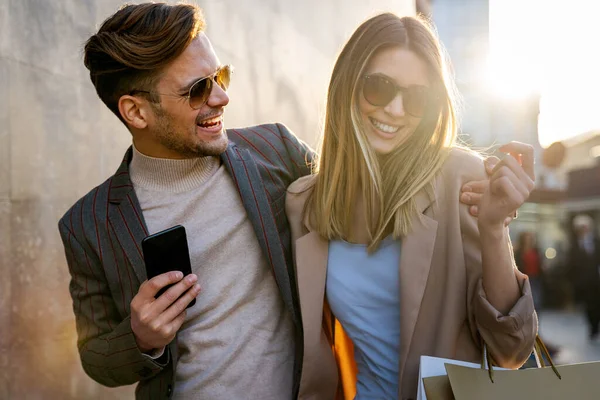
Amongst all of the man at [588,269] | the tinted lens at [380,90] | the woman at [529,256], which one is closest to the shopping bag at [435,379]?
the tinted lens at [380,90]

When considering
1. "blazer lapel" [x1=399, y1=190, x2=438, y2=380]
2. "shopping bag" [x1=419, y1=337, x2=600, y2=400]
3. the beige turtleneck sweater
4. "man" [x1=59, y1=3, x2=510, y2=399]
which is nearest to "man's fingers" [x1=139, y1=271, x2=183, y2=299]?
"man" [x1=59, y1=3, x2=510, y2=399]

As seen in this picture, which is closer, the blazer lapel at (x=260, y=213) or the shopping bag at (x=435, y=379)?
the shopping bag at (x=435, y=379)

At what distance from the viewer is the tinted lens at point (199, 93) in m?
2.42

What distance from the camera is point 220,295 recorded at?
235cm

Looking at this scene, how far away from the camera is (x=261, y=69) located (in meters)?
6.36

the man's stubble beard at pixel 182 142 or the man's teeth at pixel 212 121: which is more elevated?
the man's teeth at pixel 212 121

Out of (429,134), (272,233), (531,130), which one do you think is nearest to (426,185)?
(429,134)

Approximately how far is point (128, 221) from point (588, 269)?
11238 millimetres

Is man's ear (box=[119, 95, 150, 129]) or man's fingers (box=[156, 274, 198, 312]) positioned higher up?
A: man's ear (box=[119, 95, 150, 129])

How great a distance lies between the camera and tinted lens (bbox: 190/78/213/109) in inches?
95.1

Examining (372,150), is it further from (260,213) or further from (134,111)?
(134,111)

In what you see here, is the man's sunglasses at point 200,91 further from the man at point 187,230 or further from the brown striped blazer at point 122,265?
the brown striped blazer at point 122,265

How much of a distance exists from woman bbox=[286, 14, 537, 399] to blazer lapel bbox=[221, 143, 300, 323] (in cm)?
7

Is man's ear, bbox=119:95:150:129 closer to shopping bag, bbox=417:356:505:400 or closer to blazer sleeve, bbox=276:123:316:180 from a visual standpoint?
blazer sleeve, bbox=276:123:316:180
